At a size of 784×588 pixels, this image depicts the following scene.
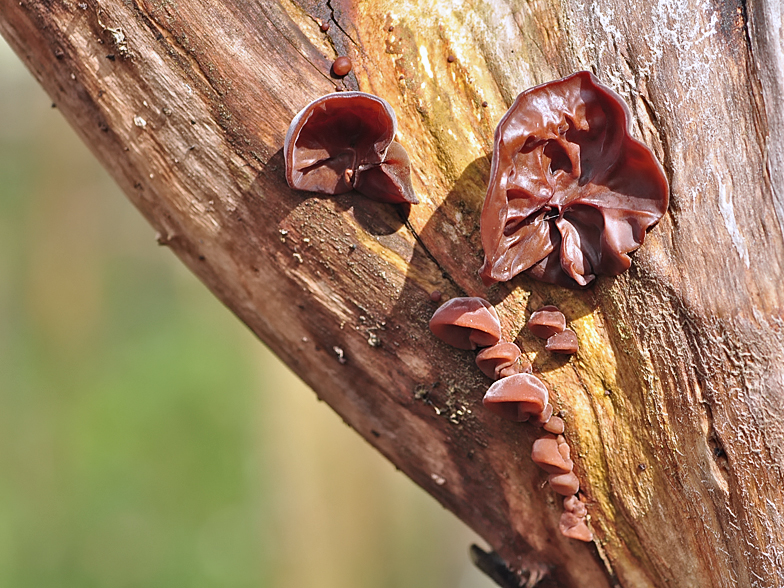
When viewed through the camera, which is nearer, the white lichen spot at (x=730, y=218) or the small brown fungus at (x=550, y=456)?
the white lichen spot at (x=730, y=218)

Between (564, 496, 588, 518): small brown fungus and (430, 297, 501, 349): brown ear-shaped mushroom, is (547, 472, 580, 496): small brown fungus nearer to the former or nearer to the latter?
(564, 496, 588, 518): small brown fungus

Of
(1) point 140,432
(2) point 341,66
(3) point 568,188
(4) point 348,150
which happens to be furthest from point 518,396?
(1) point 140,432

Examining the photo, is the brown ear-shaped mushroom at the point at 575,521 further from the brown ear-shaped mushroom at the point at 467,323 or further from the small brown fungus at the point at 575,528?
the brown ear-shaped mushroom at the point at 467,323

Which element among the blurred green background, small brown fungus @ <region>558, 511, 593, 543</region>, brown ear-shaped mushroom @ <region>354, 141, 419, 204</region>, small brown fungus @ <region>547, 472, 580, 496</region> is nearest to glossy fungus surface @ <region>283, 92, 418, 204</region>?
brown ear-shaped mushroom @ <region>354, 141, 419, 204</region>

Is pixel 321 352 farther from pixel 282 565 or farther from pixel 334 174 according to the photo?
pixel 282 565

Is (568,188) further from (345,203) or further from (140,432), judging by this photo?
(140,432)

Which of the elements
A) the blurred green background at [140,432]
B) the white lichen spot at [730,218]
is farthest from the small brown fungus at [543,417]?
the blurred green background at [140,432]

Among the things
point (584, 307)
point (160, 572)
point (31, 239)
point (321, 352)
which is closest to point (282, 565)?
point (160, 572)
